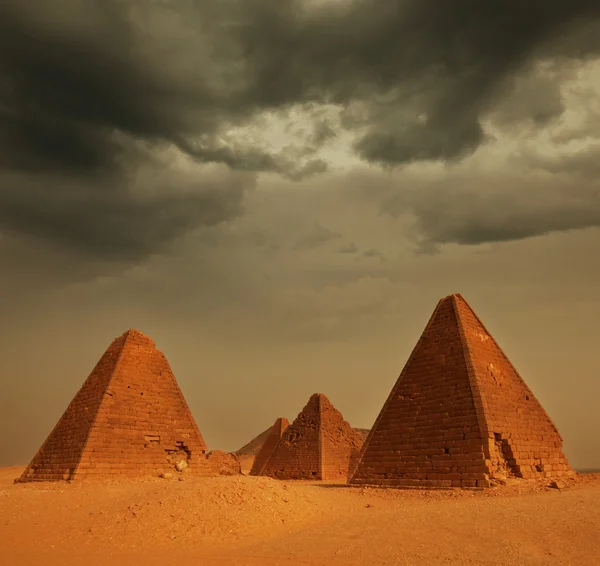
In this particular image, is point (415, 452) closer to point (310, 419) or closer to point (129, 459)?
point (129, 459)

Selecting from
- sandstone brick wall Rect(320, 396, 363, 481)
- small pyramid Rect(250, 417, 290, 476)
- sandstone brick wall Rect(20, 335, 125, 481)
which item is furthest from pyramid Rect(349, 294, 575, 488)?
small pyramid Rect(250, 417, 290, 476)

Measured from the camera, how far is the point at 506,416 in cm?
1479

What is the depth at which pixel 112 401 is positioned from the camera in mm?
16703

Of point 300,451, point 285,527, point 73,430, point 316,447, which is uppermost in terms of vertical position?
point 316,447

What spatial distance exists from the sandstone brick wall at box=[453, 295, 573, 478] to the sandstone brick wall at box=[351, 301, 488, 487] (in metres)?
0.33

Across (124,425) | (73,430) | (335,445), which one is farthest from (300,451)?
(73,430)

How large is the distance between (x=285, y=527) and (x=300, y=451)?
1921cm

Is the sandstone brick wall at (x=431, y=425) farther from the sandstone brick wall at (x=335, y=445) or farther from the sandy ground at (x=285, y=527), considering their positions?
the sandstone brick wall at (x=335, y=445)

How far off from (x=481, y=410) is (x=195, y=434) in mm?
9659

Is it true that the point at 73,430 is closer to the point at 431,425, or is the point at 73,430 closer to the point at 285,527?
the point at 285,527

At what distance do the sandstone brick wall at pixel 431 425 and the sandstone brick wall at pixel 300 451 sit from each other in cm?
1241

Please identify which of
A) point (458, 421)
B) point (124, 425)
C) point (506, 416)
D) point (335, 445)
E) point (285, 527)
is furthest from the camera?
point (335, 445)

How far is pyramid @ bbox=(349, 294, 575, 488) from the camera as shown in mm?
13766

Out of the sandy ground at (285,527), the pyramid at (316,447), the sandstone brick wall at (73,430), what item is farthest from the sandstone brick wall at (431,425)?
the pyramid at (316,447)
